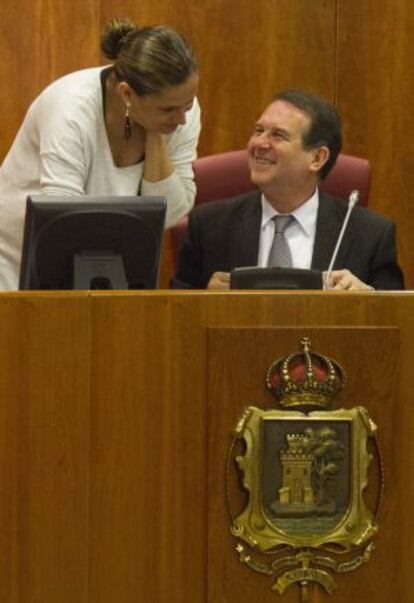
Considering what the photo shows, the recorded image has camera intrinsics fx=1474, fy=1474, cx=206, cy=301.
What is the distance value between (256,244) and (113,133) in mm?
437

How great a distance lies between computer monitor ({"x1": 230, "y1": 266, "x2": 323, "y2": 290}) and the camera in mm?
2605

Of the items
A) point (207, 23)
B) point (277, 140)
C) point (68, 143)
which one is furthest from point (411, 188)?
point (68, 143)

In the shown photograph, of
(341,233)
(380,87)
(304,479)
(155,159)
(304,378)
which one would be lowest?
(304,479)

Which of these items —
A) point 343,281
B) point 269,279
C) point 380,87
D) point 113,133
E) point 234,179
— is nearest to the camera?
point 269,279

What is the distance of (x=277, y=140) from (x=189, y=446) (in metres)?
1.32

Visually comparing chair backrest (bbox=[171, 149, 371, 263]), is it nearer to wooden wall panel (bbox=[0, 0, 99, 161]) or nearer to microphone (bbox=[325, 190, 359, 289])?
microphone (bbox=[325, 190, 359, 289])

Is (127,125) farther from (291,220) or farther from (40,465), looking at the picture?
(40,465)

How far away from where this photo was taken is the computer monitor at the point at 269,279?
261cm

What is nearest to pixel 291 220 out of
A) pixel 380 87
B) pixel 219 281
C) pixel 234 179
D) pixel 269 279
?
pixel 234 179

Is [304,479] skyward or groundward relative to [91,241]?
groundward

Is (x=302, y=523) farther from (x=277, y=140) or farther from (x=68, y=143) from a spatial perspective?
(x=277, y=140)

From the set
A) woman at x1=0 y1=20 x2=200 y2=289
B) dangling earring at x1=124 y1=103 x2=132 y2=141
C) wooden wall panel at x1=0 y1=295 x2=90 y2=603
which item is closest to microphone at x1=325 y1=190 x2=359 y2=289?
woman at x1=0 y1=20 x2=200 y2=289

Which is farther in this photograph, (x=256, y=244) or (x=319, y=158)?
(x=319, y=158)

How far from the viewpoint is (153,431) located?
2.32 metres
